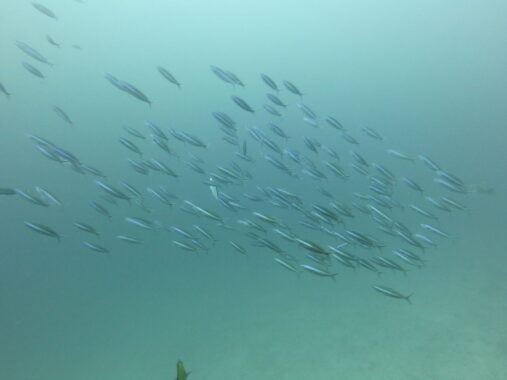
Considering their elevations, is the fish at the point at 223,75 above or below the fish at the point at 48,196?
above

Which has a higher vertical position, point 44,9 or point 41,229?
point 44,9

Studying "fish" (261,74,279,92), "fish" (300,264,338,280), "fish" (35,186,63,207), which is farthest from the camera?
"fish" (261,74,279,92)

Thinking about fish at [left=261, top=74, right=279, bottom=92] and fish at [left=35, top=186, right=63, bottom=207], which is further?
fish at [left=261, top=74, right=279, bottom=92]

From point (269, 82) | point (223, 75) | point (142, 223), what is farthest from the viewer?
point (269, 82)

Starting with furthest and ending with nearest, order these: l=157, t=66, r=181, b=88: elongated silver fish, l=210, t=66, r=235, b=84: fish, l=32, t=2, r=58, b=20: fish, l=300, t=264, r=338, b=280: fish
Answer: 1. l=32, t=2, r=58, b=20: fish
2. l=210, t=66, r=235, b=84: fish
3. l=157, t=66, r=181, b=88: elongated silver fish
4. l=300, t=264, r=338, b=280: fish

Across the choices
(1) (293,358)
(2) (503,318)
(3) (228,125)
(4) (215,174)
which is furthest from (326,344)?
(3) (228,125)

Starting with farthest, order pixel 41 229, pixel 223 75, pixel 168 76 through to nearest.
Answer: pixel 223 75 → pixel 168 76 → pixel 41 229

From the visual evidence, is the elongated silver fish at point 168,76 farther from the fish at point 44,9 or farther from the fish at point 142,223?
the fish at point 142,223

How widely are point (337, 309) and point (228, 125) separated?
13.9 ft

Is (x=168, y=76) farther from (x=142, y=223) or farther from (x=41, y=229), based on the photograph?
(x=41, y=229)

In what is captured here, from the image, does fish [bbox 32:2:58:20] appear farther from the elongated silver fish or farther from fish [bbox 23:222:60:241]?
fish [bbox 23:222:60:241]

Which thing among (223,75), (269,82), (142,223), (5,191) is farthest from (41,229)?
(269,82)

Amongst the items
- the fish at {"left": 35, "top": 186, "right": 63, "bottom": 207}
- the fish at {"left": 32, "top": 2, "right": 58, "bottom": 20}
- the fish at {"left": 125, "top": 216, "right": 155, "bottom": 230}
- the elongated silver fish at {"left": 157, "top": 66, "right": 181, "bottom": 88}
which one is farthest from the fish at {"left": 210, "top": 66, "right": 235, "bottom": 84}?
the fish at {"left": 35, "top": 186, "right": 63, "bottom": 207}

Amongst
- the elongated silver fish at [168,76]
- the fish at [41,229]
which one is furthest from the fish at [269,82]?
the fish at [41,229]
